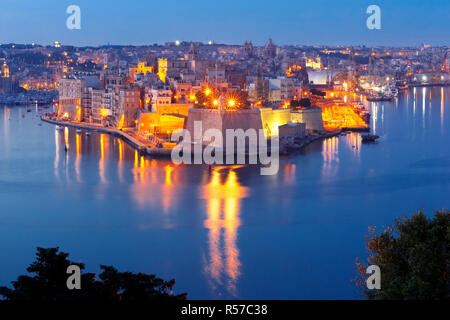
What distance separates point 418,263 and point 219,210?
3594 millimetres

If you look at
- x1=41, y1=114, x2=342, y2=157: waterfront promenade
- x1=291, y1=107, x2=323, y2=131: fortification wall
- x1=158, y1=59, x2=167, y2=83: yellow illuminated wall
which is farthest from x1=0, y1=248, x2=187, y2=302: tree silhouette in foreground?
x1=158, y1=59, x2=167, y2=83: yellow illuminated wall

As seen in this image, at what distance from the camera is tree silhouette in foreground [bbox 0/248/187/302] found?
2207 millimetres

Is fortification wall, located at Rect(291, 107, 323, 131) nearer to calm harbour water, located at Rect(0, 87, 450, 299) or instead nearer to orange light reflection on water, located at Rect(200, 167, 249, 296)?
calm harbour water, located at Rect(0, 87, 450, 299)

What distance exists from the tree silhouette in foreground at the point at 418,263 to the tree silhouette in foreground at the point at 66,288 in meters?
0.87

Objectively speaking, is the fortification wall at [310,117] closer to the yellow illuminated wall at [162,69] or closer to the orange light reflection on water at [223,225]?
the yellow illuminated wall at [162,69]

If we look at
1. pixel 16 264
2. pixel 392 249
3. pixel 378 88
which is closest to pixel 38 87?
pixel 378 88

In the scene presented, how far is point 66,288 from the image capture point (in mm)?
2299

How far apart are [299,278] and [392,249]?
157cm

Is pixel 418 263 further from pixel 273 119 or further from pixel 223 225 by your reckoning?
pixel 273 119

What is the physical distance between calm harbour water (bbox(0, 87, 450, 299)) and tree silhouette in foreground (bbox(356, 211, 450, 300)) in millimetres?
1345

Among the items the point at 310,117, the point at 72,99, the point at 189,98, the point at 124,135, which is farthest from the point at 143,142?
the point at 72,99

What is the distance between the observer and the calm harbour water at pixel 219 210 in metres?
4.30

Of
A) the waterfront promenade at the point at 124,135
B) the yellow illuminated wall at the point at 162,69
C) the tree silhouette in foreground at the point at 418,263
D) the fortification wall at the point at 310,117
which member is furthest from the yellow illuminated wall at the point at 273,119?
the tree silhouette in foreground at the point at 418,263

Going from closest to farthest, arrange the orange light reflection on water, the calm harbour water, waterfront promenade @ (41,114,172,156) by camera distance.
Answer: the orange light reflection on water
the calm harbour water
waterfront promenade @ (41,114,172,156)
